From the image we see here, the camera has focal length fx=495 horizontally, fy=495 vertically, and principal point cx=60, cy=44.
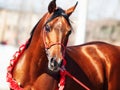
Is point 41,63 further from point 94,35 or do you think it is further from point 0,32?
point 94,35

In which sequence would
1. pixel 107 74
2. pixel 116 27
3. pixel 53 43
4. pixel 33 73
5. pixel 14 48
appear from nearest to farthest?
pixel 53 43, pixel 33 73, pixel 107 74, pixel 14 48, pixel 116 27

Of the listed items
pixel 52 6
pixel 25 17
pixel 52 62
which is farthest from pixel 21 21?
pixel 52 62

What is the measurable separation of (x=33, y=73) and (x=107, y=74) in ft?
5.18

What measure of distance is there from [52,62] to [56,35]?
34 cm

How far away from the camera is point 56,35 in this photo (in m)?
5.45

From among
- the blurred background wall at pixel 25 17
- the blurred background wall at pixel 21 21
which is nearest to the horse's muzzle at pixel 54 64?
the blurred background wall at pixel 21 21

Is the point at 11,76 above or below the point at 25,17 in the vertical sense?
above

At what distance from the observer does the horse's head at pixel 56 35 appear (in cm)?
530

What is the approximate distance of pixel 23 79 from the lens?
5801mm

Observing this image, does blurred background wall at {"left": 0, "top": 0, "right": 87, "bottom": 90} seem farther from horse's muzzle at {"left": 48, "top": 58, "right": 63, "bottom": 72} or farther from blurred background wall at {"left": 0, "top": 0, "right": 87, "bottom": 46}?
horse's muzzle at {"left": 48, "top": 58, "right": 63, "bottom": 72}

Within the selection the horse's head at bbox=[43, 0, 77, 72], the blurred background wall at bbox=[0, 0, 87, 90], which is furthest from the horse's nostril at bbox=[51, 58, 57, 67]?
the blurred background wall at bbox=[0, 0, 87, 90]

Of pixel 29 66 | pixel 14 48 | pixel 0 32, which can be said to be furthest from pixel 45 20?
pixel 0 32

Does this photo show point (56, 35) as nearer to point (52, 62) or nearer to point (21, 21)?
point (52, 62)

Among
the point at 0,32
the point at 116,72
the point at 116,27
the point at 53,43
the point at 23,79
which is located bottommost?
the point at 116,27
